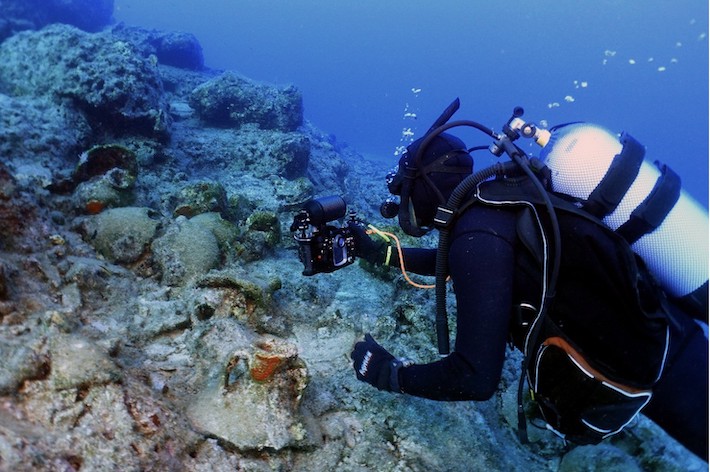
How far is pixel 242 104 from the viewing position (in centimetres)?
1238

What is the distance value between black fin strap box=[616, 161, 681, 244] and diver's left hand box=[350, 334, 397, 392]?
5.43ft

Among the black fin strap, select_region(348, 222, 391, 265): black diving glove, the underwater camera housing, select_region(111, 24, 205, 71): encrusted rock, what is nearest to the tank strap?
the black fin strap

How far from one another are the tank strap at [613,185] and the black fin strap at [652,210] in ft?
0.39

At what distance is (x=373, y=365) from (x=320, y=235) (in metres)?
1.34

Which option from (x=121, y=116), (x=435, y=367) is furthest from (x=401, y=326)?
(x=121, y=116)

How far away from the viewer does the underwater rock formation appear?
2.20 m

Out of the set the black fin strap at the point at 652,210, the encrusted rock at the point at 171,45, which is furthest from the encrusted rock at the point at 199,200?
the encrusted rock at the point at 171,45

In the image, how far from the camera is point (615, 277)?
2.12 meters

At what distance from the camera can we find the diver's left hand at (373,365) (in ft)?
8.66

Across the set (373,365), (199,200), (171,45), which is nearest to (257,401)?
(373,365)

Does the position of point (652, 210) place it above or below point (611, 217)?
above

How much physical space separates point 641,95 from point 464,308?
17732 centimetres

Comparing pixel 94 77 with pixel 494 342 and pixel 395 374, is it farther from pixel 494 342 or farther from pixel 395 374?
pixel 494 342

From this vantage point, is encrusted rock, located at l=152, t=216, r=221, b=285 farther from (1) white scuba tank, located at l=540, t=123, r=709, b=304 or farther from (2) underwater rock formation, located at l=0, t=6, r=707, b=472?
(1) white scuba tank, located at l=540, t=123, r=709, b=304
